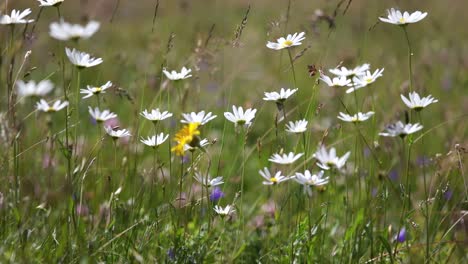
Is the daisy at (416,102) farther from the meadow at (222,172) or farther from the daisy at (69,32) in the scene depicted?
the daisy at (69,32)

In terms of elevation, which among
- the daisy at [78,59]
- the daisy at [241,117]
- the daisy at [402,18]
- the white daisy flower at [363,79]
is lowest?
the daisy at [241,117]

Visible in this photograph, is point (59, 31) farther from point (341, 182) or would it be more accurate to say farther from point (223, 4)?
point (223, 4)

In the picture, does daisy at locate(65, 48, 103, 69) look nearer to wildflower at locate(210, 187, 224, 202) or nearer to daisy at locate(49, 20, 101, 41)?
daisy at locate(49, 20, 101, 41)

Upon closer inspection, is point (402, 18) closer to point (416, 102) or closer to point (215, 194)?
point (416, 102)

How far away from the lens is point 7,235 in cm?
169

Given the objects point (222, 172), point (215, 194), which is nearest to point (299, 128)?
point (215, 194)

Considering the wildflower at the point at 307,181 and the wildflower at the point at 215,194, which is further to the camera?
the wildflower at the point at 215,194

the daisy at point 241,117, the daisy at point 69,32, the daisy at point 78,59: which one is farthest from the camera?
the daisy at point 241,117

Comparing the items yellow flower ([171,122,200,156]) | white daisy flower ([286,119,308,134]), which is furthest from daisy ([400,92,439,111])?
yellow flower ([171,122,200,156])

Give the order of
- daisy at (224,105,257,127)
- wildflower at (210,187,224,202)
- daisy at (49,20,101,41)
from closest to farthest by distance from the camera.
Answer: daisy at (49,20,101,41) → daisy at (224,105,257,127) → wildflower at (210,187,224,202)

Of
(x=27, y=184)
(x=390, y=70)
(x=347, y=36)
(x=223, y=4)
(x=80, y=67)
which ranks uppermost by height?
(x=80, y=67)

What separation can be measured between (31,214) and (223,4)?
648 cm

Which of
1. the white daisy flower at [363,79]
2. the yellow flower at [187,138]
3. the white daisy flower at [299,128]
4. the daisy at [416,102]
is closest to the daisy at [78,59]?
the yellow flower at [187,138]

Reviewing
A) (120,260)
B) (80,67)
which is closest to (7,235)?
(120,260)
